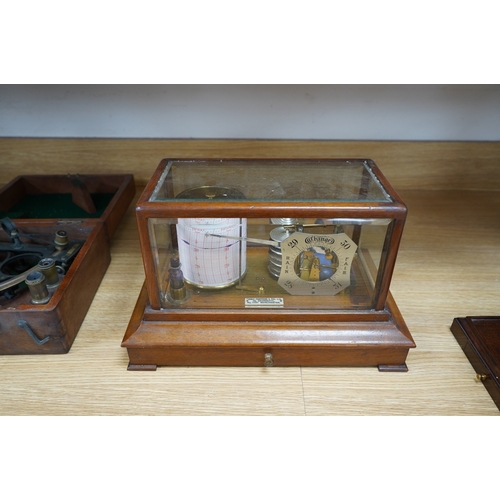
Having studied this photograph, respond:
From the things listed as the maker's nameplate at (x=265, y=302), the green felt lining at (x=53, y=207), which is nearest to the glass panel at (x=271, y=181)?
the maker's nameplate at (x=265, y=302)

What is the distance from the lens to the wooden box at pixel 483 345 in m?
0.65

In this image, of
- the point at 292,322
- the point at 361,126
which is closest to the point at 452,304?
the point at 292,322

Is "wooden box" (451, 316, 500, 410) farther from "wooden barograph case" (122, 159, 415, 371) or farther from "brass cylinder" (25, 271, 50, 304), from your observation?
"brass cylinder" (25, 271, 50, 304)

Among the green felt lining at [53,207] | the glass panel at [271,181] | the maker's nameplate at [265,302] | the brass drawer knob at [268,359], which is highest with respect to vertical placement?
the glass panel at [271,181]

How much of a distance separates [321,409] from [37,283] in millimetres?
508

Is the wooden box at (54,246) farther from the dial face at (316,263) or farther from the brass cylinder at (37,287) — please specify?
the dial face at (316,263)

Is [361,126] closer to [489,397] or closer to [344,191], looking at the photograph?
[344,191]

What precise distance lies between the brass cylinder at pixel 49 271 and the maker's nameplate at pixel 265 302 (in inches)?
14.3

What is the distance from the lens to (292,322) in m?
0.71

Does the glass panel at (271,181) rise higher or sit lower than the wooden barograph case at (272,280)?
higher

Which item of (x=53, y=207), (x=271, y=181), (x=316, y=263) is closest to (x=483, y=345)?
(x=316, y=263)

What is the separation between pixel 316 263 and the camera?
0.71 m

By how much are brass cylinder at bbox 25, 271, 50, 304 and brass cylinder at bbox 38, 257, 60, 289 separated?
30mm

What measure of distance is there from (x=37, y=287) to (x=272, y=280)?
16.0 inches
